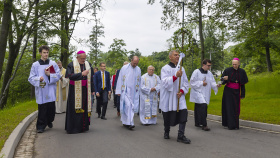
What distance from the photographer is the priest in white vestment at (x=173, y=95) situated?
673 centimetres

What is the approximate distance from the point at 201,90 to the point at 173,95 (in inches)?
90.8

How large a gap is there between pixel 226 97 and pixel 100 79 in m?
4.79

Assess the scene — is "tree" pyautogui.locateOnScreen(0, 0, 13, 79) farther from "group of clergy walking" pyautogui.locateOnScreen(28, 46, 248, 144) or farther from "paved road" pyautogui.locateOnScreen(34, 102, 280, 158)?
"paved road" pyautogui.locateOnScreen(34, 102, 280, 158)

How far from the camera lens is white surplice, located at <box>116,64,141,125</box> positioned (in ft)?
29.1

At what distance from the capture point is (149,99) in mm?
10305

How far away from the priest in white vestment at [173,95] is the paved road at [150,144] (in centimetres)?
49

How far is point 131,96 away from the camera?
A: 906 centimetres

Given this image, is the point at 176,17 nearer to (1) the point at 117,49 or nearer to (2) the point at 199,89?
(2) the point at 199,89

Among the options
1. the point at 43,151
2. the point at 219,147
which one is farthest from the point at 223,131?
the point at 43,151

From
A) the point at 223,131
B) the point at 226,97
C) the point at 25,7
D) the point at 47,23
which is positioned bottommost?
the point at 223,131

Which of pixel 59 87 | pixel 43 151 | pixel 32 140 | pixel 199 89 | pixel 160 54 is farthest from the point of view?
pixel 160 54

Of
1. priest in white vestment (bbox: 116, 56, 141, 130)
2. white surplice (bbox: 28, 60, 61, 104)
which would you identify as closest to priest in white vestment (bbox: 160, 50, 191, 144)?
priest in white vestment (bbox: 116, 56, 141, 130)

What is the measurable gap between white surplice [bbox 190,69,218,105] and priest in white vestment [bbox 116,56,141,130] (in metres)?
1.71

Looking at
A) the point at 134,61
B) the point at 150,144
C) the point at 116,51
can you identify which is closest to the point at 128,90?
the point at 134,61
